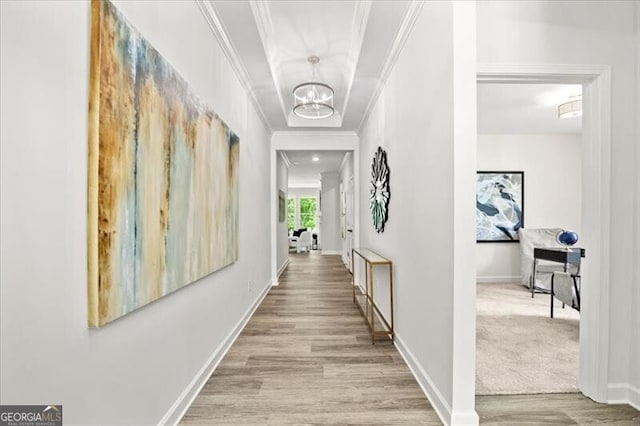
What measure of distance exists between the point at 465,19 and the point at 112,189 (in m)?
1.87

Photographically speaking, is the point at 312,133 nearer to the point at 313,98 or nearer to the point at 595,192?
the point at 313,98

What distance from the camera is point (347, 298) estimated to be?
432 centimetres

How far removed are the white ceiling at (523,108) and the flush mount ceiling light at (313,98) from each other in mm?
1749

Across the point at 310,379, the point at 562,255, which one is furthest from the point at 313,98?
the point at 562,255

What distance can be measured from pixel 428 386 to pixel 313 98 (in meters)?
3.13

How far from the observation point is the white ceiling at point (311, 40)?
226 cm

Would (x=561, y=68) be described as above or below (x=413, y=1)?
below

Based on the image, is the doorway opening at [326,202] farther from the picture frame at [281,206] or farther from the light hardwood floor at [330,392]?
the light hardwood floor at [330,392]

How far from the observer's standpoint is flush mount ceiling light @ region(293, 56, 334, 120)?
331 cm

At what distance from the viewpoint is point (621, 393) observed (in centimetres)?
187

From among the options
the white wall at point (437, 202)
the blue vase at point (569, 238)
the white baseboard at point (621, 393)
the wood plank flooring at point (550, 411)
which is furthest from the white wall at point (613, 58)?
the blue vase at point (569, 238)

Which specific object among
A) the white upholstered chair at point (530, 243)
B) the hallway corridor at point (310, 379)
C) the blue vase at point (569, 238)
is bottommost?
the hallway corridor at point (310, 379)

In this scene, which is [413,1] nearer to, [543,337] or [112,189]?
[112,189]

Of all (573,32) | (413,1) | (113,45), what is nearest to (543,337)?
(573,32)
